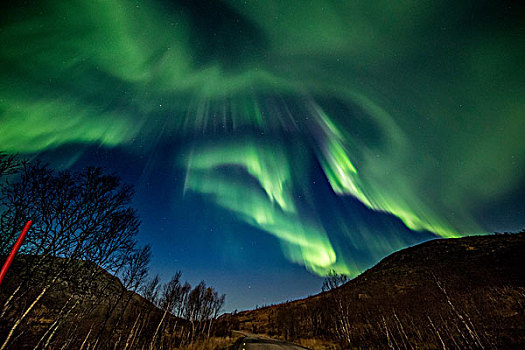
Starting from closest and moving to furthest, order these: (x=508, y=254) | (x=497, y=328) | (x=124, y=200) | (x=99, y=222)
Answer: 1. (x=99, y=222)
2. (x=124, y=200)
3. (x=497, y=328)
4. (x=508, y=254)

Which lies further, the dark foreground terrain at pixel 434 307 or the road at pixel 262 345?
the dark foreground terrain at pixel 434 307

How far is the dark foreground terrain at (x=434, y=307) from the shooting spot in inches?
1217

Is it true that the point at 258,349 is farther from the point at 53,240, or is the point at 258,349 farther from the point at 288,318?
the point at 288,318

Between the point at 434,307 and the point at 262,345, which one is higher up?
the point at 434,307

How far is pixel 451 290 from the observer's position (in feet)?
168

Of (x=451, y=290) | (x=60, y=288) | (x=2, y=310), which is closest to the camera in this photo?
(x=2, y=310)

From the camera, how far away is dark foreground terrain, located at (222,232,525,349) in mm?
30906

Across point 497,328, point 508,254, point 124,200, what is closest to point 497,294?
point 497,328

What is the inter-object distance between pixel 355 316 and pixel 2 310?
2426 inches

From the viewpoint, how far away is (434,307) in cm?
4409

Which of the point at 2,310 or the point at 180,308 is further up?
the point at 180,308

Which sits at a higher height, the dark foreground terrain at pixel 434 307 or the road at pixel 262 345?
the dark foreground terrain at pixel 434 307

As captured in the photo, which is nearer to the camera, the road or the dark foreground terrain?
the road

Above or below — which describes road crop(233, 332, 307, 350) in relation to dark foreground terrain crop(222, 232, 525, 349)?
below
